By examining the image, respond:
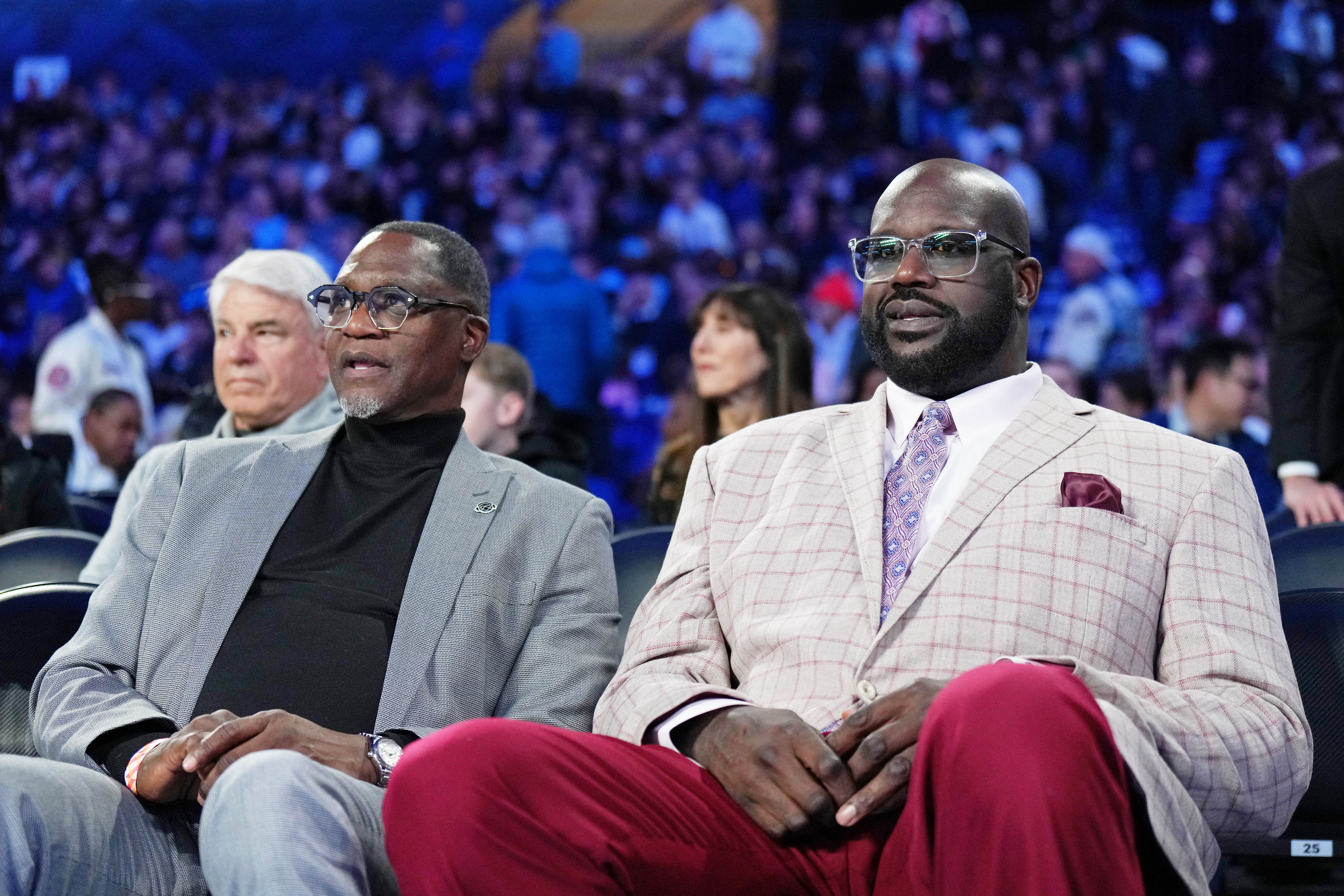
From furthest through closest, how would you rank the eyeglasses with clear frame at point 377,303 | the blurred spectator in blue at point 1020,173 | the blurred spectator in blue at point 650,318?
the blurred spectator in blue at point 1020,173 → the blurred spectator in blue at point 650,318 → the eyeglasses with clear frame at point 377,303

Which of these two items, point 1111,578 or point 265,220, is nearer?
point 1111,578

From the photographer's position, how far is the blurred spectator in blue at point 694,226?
10.4 m

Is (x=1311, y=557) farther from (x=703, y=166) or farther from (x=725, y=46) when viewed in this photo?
(x=725, y=46)

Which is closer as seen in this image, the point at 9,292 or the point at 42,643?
the point at 42,643

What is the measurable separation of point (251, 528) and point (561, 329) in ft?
15.4

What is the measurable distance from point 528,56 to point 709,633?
1077cm

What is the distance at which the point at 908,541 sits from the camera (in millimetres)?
2090

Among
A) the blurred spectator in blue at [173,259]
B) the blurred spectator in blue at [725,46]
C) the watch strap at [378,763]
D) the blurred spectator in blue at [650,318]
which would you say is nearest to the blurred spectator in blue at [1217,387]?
the watch strap at [378,763]

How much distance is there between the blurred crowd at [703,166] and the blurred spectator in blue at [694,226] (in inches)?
0.8

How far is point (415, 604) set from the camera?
2.29 meters

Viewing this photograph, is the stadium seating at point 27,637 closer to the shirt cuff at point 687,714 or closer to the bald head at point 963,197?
the shirt cuff at point 687,714

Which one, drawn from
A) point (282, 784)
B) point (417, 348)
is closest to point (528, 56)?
point (417, 348)

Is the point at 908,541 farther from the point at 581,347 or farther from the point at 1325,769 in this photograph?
the point at 581,347

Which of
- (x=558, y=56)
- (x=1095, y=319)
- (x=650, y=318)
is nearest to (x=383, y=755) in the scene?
(x=1095, y=319)
